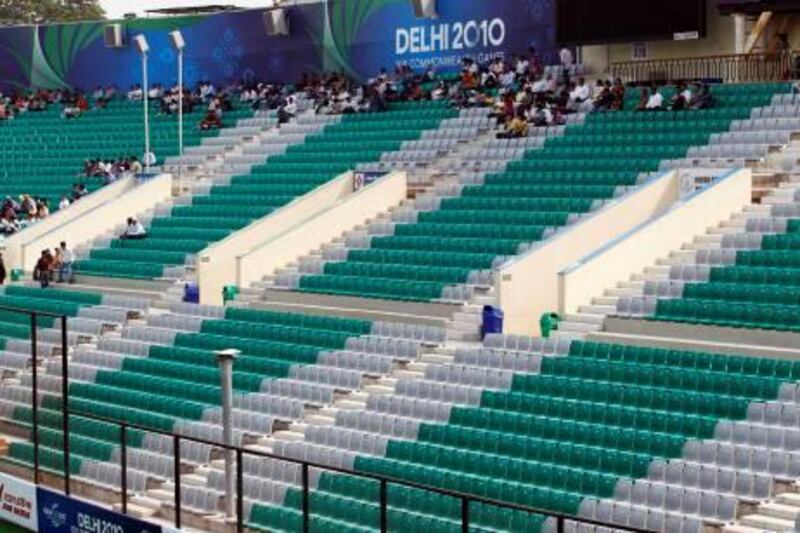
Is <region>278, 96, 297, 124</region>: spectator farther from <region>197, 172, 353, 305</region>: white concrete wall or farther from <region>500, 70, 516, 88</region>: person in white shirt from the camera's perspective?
<region>197, 172, 353, 305</region>: white concrete wall

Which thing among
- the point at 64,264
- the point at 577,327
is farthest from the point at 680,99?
the point at 64,264

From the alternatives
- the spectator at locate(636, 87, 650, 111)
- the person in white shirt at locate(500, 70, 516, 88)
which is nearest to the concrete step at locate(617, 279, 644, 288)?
the spectator at locate(636, 87, 650, 111)

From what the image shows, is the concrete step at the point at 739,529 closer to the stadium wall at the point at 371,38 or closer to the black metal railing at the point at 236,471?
the black metal railing at the point at 236,471

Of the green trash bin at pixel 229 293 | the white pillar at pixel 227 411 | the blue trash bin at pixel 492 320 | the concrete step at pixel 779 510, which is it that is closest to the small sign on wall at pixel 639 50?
the green trash bin at pixel 229 293

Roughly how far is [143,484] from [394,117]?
15.7 meters

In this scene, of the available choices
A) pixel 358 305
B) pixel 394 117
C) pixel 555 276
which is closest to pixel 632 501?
pixel 555 276

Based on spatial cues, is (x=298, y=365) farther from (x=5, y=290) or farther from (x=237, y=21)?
(x=237, y=21)

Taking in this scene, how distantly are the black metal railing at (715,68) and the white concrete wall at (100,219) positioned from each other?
454 inches

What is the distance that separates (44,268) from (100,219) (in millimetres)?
2956

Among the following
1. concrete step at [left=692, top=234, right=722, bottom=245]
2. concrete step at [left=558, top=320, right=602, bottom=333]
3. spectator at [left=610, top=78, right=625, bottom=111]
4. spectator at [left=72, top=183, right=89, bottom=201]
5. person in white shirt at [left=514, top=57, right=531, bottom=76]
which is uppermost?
person in white shirt at [left=514, top=57, right=531, bottom=76]

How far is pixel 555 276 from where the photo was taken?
27.4 metres

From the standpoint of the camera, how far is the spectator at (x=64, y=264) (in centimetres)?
3800

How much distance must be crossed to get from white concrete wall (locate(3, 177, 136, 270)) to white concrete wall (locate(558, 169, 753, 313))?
1767 cm

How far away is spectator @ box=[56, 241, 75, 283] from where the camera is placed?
125 feet
